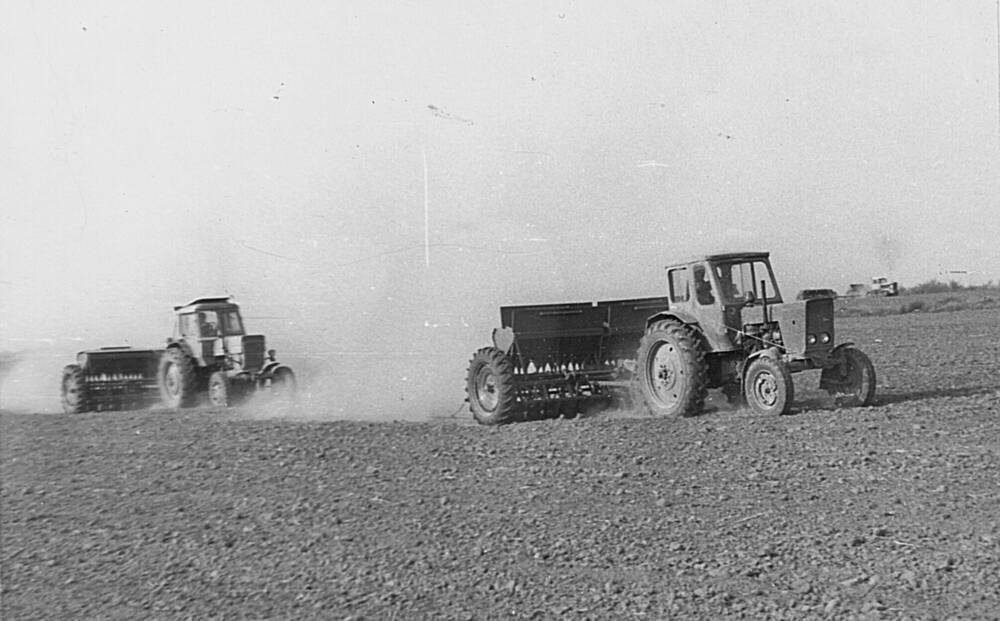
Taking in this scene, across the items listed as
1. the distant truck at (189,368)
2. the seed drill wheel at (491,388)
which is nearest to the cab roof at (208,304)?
the distant truck at (189,368)

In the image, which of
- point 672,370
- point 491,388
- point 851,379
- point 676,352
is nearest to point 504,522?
point 676,352

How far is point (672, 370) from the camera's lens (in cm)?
1377

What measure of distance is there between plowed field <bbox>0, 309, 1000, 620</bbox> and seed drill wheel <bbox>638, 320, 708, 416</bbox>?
5.56ft

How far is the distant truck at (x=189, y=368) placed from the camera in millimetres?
18000

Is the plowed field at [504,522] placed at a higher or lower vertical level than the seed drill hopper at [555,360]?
lower

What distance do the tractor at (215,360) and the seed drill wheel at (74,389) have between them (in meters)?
1.51

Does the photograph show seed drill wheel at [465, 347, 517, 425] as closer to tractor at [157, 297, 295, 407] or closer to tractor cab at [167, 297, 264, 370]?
tractor at [157, 297, 295, 407]

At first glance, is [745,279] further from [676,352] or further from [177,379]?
[177,379]

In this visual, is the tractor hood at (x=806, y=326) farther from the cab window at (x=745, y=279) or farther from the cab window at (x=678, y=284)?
the cab window at (x=678, y=284)

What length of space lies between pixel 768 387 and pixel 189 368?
1041cm

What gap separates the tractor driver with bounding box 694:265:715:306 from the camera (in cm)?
1389

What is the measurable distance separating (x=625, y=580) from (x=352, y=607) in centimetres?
163

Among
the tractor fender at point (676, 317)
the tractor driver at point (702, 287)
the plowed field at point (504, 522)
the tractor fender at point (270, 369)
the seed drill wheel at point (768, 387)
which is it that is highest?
the tractor driver at point (702, 287)

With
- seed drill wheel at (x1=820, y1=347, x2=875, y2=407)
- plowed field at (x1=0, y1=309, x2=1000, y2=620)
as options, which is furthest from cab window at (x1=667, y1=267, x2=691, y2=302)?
plowed field at (x1=0, y1=309, x2=1000, y2=620)
